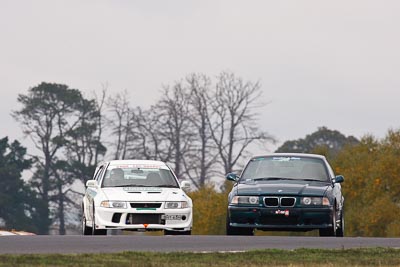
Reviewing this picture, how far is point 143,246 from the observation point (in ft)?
72.5

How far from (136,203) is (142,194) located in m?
0.25

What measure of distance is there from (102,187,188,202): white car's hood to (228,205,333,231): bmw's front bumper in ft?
3.86

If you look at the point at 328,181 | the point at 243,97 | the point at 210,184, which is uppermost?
the point at 243,97

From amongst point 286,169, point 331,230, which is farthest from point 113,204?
point 331,230

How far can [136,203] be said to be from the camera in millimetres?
26875

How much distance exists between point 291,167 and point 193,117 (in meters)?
72.4

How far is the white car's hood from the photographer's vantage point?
A: 26906 millimetres

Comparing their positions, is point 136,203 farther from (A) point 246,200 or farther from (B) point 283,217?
(B) point 283,217

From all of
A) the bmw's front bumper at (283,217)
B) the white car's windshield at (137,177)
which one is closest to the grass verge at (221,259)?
the bmw's front bumper at (283,217)

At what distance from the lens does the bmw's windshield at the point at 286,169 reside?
2769 centimetres

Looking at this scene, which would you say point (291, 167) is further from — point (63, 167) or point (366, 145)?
point (63, 167)

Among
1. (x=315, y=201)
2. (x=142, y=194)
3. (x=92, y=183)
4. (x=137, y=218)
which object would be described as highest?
(x=92, y=183)

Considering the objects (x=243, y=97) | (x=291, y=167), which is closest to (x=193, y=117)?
(x=243, y=97)

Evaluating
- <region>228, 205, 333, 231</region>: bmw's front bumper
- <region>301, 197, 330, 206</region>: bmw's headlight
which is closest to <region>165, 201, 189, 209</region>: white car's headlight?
<region>228, 205, 333, 231</region>: bmw's front bumper
